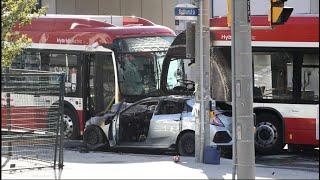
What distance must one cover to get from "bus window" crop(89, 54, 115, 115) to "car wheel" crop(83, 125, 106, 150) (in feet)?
4.87

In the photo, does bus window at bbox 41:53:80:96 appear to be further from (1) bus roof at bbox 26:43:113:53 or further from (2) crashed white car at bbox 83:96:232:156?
(2) crashed white car at bbox 83:96:232:156

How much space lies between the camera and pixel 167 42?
787 inches

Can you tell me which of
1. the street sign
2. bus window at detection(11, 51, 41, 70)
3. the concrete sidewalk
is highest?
A: the street sign

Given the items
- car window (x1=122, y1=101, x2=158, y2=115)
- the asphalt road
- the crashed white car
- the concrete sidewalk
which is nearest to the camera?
the concrete sidewalk

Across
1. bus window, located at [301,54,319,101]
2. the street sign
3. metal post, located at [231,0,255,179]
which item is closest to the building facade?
bus window, located at [301,54,319,101]

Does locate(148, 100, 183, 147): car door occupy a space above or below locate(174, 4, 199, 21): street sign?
below

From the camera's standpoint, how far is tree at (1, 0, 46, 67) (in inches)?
512

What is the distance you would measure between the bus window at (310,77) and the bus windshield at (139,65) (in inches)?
179

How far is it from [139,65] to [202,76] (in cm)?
526

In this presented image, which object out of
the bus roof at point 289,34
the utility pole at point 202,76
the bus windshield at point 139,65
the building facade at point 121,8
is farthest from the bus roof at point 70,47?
the building facade at point 121,8

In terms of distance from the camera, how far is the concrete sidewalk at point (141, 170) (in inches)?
457

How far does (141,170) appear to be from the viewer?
12539 mm

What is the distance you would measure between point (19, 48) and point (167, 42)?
23.8 feet

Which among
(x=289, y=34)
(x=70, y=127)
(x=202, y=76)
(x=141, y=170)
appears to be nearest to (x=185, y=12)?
(x=202, y=76)
